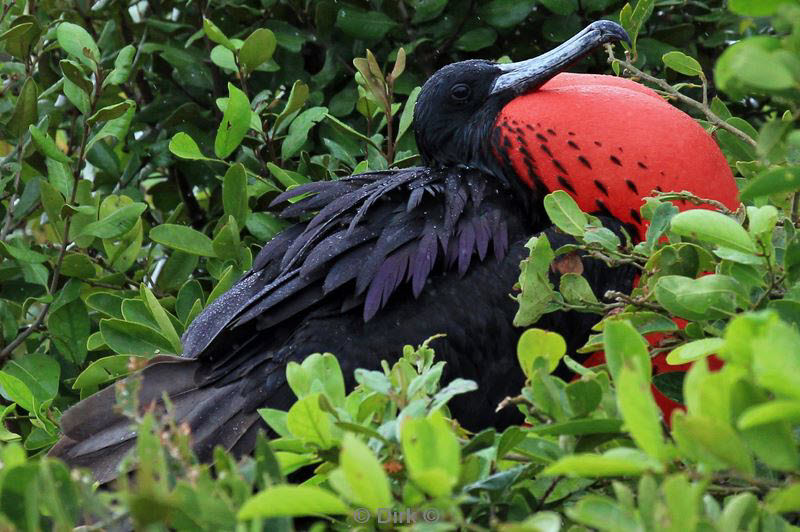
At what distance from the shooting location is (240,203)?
2186mm

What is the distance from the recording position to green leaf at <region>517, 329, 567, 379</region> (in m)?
1.19

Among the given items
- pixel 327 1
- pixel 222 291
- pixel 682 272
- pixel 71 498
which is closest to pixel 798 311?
pixel 682 272

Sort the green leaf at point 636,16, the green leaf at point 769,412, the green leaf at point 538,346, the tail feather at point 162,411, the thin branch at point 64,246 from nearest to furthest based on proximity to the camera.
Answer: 1. the green leaf at point 769,412
2. the green leaf at point 538,346
3. the tail feather at point 162,411
4. the green leaf at point 636,16
5. the thin branch at point 64,246

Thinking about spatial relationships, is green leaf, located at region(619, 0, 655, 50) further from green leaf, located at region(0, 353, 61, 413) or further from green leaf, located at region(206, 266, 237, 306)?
green leaf, located at region(0, 353, 61, 413)

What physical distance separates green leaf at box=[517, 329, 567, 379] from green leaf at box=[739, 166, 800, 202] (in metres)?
0.23

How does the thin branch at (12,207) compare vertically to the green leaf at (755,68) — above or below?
below

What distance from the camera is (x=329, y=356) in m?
1.22

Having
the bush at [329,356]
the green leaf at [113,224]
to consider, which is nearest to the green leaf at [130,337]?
the bush at [329,356]

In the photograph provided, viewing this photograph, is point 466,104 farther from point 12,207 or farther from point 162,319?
point 12,207

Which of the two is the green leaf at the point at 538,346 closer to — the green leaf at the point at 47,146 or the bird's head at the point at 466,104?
the bird's head at the point at 466,104

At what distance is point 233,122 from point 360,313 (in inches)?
17.3

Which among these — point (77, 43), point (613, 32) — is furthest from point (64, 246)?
point (613, 32)

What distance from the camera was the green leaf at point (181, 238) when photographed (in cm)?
217

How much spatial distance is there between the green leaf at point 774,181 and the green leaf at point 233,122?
119 cm
